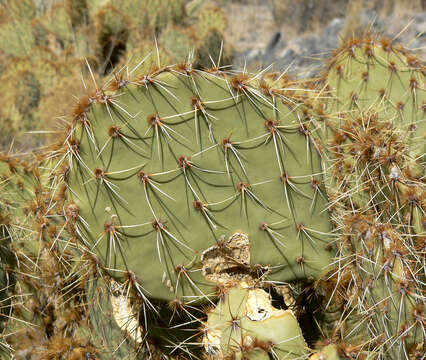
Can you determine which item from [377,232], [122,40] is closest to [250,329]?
[377,232]

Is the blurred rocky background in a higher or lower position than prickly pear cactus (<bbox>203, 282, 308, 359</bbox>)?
lower

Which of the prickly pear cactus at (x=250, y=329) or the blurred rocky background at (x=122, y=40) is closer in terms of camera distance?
the prickly pear cactus at (x=250, y=329)

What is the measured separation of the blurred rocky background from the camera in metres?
4.85

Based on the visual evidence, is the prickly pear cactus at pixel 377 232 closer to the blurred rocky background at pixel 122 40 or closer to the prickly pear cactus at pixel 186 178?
the prickly pear cactus at pixel 186 178

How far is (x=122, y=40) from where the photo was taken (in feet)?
19.2

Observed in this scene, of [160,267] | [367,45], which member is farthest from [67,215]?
[367,45]

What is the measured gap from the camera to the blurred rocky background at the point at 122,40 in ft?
15.9

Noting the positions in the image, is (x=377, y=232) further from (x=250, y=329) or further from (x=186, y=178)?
(x=186, y=178)

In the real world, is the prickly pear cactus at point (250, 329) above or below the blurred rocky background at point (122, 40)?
above

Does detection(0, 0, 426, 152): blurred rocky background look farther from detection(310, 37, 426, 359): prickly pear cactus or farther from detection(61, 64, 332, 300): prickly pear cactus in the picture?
detection(61, 64, 332, 300): prickly pear cactus

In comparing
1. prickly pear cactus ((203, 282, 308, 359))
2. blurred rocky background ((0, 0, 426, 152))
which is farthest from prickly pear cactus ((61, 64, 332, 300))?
blurred rocky background ((0, 0, 426, 152))

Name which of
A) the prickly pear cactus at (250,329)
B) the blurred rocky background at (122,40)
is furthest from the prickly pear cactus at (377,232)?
the blurred rocky background at (122,40)

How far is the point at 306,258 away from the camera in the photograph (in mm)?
1802

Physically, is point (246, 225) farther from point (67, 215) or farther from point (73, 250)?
point (73, 250)
